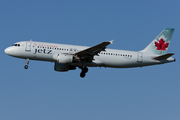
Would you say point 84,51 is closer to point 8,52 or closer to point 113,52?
point 113,52

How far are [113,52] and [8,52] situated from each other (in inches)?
611

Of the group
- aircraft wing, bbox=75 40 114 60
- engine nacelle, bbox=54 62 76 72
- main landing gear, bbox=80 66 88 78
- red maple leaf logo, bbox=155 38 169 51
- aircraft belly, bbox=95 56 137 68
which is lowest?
main landing gear, bbox=80 66 88 78

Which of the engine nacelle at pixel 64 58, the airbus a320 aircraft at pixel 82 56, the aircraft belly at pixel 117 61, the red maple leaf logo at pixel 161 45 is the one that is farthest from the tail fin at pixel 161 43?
the engine nacelle at pixel 64 58

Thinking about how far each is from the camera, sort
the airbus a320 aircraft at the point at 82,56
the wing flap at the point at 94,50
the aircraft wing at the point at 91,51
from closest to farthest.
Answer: the wing flap at the point at 94,50, the aircraft wing at the point at 91,51, the airbus a320 aircraft at the point at 82,56

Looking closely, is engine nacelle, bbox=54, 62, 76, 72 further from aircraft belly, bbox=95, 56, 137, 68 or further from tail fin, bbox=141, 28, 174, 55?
tail fin, bbox=141, 28, 174, 55

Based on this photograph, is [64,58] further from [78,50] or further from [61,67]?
[61,67]

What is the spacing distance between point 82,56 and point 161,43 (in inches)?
529

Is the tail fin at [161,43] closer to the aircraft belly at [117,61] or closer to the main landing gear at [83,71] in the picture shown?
the aircraft belly at [117,61]

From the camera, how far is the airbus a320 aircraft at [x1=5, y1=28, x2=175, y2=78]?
4484cm

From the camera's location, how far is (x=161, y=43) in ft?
164

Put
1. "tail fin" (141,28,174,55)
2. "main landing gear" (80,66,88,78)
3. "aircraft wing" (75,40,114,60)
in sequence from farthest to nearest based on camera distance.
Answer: "tail fin" (141,28,174,55)
"main landing gear" (80,66,88,78)
"aircraft wing" (75,40,114,60)

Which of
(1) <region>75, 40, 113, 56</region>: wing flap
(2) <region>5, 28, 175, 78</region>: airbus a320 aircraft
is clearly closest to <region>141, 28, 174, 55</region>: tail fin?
(2) <region>5, 28, 175, 78</region>: airbus a320 aircraft

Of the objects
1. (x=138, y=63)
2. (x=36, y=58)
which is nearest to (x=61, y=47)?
(x=36, y=58)

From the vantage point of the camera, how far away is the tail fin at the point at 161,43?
49.5m
